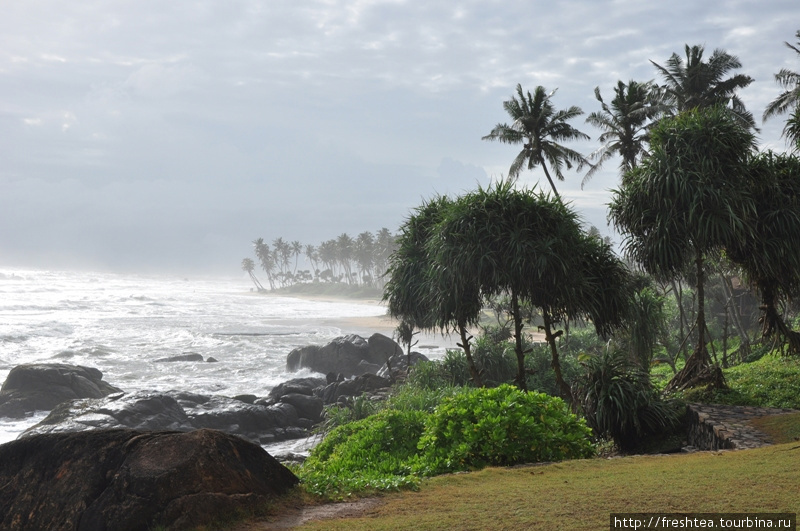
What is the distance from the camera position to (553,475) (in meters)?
7.39

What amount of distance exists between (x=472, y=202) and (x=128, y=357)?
3147 cm

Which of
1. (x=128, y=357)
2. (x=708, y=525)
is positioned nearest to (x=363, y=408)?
(x=708, y=525)

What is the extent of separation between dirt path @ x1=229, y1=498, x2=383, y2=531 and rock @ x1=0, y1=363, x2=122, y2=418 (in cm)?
2300

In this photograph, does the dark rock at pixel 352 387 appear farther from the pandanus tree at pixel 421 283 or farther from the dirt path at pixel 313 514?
the dirt path at pixel 313 514

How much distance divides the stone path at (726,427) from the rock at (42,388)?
23636 mm

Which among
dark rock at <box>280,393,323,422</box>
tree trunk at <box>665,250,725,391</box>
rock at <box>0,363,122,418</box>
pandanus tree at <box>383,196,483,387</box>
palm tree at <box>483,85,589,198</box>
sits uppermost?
palm tree at <box>483,85,589,198</box>

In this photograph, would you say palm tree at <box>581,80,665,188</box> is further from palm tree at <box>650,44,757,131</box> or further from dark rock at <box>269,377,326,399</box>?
dark rock at <box>269,377,326,399</box>

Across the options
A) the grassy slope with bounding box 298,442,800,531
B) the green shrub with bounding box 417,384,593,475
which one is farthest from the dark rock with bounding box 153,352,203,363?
the grassy slope with bounding box 298,442,800,531

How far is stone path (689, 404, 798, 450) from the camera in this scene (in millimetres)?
9688

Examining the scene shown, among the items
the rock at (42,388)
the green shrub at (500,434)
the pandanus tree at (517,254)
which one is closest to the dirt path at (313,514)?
the green shrub at (500,434)

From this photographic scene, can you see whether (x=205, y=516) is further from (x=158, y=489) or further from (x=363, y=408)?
(x=363, y=408)

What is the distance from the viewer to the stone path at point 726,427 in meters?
9.69

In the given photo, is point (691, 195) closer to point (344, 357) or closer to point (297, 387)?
point (297, 387)

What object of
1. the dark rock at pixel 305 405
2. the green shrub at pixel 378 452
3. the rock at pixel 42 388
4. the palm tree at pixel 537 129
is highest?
the palm tree at pixel 537 129
